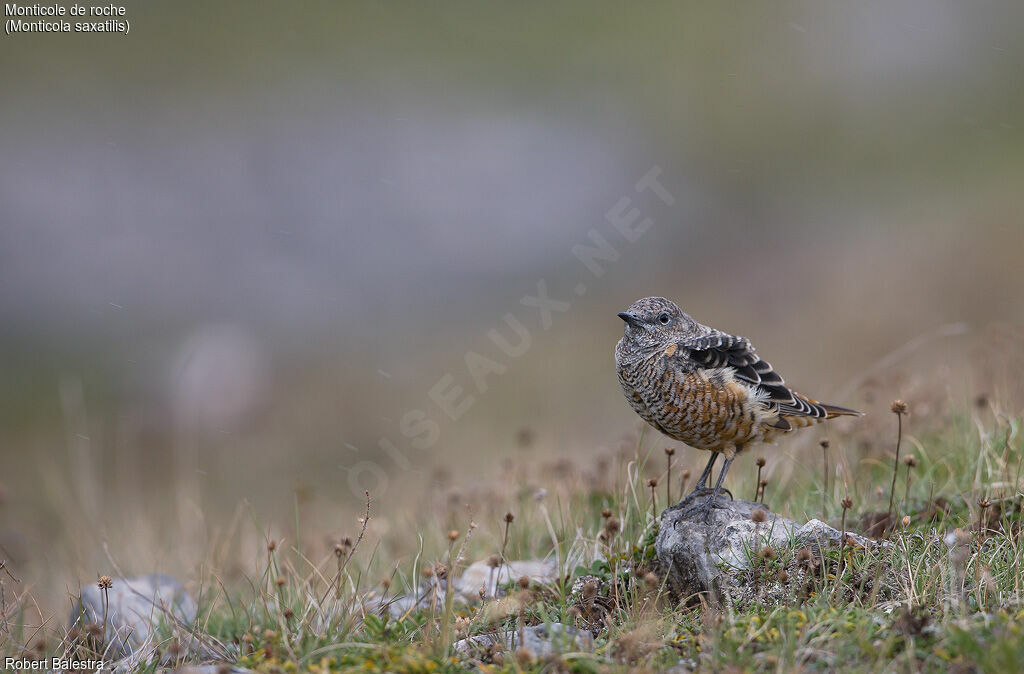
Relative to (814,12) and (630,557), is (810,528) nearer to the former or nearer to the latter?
(630,557)

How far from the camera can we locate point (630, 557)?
5.11 meters

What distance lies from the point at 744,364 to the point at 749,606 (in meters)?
1.49

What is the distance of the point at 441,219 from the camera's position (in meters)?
21.4

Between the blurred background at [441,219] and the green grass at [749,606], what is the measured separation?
439 centimetres

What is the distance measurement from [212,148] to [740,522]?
68.1 ft

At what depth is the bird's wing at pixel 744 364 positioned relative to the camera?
17.1 feet

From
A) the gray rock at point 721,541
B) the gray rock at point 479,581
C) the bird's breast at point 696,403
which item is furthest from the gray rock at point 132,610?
the bird's breast at point 696,403

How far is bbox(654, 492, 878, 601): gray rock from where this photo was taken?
4.54 meters

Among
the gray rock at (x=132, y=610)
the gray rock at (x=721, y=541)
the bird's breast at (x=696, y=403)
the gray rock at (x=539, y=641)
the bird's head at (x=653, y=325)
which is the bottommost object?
the gray rock at (x=132, y=610)

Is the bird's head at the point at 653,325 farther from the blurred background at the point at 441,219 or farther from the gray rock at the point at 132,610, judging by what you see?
the blurred background at the point at 441,219

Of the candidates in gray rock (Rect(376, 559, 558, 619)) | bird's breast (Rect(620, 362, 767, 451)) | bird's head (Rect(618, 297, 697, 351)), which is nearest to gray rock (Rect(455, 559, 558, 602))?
gray rock (Rect(376, 559, 558, 619))

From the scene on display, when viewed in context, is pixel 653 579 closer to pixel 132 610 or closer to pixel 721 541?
pixel 721 541

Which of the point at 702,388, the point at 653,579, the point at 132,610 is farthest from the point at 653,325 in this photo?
the point at 132,610

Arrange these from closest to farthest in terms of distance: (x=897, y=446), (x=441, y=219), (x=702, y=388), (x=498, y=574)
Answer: (x=897, y=446)
(x=702, y=388)
(x=498, y=574)
(x=441, y=219)
